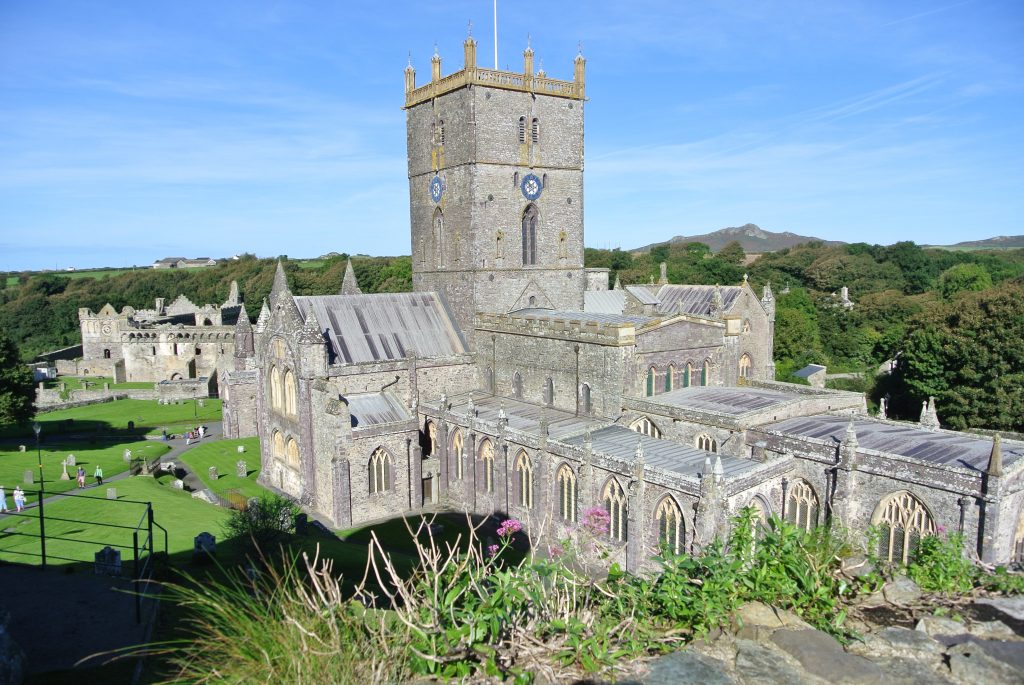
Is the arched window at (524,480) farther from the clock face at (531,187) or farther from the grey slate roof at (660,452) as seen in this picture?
the clock face at (531,187)

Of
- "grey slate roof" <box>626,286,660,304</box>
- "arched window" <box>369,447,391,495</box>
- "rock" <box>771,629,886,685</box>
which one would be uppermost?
"grey slate roof" <box>626,286,660,304</box>

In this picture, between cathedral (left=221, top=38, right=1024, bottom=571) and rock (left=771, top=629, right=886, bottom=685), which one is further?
cathedral (left=221, top=38, right=1024, bottom=571)

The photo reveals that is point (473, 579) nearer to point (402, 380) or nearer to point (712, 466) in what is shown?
point (712, 466)

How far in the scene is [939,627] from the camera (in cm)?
720

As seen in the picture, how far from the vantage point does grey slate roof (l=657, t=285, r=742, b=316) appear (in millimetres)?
46500

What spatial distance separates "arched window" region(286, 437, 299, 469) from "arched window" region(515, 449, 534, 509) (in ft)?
40.4

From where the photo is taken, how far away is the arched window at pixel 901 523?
70.0 feet

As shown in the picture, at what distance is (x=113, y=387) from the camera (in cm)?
7856

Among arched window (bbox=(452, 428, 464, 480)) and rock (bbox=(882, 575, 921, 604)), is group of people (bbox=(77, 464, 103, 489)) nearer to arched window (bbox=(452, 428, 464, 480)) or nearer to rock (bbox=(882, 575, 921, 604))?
arched window (bbox=(452, 428, 464, 480))

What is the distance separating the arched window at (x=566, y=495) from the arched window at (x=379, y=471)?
364 inches

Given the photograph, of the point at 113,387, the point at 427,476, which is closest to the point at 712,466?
the point at 427,476

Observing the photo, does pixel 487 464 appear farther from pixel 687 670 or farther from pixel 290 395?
pixel 687 670

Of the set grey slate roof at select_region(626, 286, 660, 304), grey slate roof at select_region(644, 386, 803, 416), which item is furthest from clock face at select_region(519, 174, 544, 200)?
grey slate roof at select_region(626, 286, 660, 304)

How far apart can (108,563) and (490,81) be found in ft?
92.5
